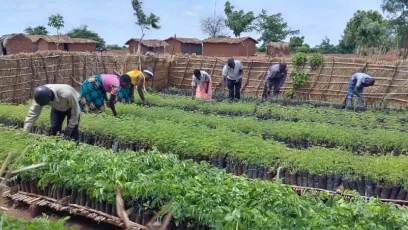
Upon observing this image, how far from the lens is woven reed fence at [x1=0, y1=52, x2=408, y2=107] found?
13.0 m

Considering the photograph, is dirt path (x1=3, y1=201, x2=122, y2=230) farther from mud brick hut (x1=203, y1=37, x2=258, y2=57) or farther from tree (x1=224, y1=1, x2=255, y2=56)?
tree (x1=224, y1=1, x2=255, y2=56)

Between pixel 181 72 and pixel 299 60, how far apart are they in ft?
18.3

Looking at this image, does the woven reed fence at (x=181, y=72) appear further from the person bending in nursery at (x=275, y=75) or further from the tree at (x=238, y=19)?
the tree at (x=238, y=19)

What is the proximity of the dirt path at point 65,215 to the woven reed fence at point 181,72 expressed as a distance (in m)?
7.93

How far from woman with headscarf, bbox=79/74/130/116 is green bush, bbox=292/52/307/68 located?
391 inches

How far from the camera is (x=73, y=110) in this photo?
6.85m

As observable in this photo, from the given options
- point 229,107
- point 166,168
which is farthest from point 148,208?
point 229,107

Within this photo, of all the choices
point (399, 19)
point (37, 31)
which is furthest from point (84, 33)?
point (399, 19)

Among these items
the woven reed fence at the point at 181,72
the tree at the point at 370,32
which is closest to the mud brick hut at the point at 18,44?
the woven reed fence at the point at 181,72

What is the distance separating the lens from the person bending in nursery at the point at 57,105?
630 centimetres

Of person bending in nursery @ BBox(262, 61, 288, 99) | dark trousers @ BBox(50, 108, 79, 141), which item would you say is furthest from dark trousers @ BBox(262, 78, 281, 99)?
dark trousers @ BBox(50, 108, 79, 141)

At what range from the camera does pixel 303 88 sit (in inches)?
688

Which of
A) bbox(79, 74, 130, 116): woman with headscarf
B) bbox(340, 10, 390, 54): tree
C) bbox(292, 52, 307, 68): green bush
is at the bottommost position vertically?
bbox(79, 74, 130, 116): woman with headscarf

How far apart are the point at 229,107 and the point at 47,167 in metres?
6.88
